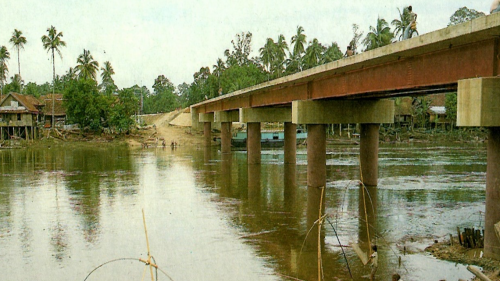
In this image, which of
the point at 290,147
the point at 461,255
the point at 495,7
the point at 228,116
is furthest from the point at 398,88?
the point at 228,116

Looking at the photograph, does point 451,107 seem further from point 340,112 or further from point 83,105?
point 340,112

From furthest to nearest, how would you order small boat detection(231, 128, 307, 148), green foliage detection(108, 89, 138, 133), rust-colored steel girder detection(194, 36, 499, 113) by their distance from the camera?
green foliage detection(108, 89, 138, 133)
small boat detection(231, 128, 307, 148)
rust-colored steel girder detection(194, 36, 499, 113)

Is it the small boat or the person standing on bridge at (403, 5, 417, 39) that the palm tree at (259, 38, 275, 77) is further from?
the person standing on bridge at (403, 5, 417, 39)

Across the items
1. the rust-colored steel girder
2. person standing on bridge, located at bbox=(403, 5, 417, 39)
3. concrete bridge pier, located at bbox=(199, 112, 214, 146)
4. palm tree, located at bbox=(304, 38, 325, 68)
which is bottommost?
concrete bridge pier, located at bbox=(199, 112, 214, 146)

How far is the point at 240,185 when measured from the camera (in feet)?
95.2

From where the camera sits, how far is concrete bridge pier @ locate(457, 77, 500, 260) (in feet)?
42.4

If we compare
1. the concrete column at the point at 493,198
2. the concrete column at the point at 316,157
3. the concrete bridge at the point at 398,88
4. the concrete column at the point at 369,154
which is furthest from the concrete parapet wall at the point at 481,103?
the concrete column at the point at 369,154

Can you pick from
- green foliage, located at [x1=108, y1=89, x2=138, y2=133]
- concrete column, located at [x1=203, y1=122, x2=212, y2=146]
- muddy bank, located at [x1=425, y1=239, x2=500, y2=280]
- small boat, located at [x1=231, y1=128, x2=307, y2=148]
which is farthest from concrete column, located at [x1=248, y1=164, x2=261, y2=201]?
green foliage, located at [x1=108, y1=89, x2=138, y2=133]

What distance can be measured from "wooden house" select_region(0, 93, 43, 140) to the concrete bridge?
45.7 meters

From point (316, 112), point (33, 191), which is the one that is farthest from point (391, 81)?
point (33, 191)

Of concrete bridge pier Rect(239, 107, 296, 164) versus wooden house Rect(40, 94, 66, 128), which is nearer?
concrete bridge pier Rect(239, 107, 296, 164)

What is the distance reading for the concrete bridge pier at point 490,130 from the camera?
12.9m

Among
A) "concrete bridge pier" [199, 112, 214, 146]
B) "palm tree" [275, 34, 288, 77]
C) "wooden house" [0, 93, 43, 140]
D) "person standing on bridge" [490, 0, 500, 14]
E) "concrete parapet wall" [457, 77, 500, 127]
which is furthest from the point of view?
"palm tree" [275, 34, 288, 77]

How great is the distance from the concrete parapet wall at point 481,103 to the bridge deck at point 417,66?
91 centimetres
